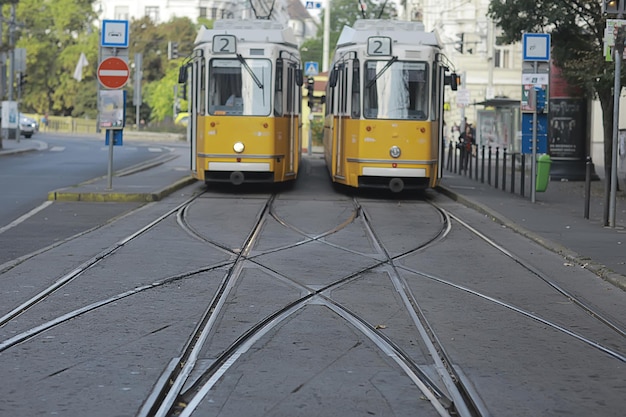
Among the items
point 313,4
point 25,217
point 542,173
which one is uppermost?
point 313,4

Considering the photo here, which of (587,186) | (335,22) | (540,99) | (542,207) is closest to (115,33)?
(540,99)

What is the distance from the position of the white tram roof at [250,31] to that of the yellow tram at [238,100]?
0.07 ft

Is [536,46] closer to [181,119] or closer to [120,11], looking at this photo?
[181,119]

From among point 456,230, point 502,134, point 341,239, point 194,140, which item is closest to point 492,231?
point 456,230

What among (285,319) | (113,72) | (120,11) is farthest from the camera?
(120,11)

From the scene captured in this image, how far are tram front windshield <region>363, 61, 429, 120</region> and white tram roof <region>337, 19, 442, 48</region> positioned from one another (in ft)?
1.74

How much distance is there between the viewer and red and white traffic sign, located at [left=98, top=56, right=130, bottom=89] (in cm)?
2117

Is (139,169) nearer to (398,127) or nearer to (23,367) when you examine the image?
(398,127)

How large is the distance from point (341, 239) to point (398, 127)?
7.33m

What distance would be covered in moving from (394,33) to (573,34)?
6274 millimetres

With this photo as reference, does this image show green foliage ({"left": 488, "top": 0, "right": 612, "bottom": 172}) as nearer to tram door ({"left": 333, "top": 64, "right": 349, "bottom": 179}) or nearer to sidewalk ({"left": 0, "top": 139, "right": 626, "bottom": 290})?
sidewalk ({"left": 0, "top": 139, "right": 626, "bottom": 290})

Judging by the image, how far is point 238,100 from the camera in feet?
75.2

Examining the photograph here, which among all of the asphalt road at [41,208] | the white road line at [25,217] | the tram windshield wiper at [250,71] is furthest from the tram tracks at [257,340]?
the tram windshield wiper at [250,71]

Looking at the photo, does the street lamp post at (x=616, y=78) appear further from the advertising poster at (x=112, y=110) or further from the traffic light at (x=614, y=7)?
the advertising poster at (x=112, y=110)
